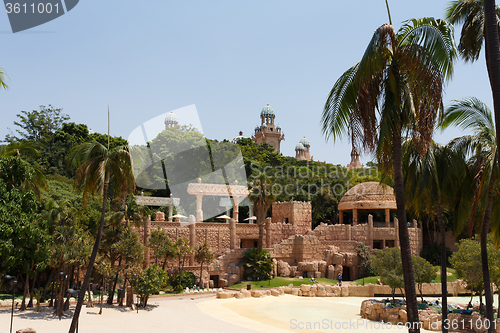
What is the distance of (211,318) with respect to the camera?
2484 cm

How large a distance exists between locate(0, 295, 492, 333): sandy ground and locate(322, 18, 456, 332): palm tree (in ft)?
49.9

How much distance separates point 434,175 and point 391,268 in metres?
18.2

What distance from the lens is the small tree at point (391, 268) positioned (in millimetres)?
30148

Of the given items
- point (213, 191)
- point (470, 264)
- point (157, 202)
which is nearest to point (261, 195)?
point (213, 191)

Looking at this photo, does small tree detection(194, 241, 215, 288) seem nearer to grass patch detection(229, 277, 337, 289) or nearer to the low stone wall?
grass patch detection(229, 277, 337, 289)

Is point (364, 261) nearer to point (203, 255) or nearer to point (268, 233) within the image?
point (268, 233)

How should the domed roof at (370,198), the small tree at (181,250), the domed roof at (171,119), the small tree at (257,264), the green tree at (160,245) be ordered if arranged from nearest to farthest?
the green tree at (160,245)
the small tree at (181,250)
the small tree at (257,264)
the domed roof at (370,198)
the domed roof at (171,119)

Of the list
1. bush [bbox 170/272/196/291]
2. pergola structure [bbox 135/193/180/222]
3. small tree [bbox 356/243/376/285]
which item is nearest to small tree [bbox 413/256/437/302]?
small tree [bbox 356/243/376/285]

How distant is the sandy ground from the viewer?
70.1 feet

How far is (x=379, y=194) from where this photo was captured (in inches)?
1905

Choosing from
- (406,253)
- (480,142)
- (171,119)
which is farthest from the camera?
(171,119)

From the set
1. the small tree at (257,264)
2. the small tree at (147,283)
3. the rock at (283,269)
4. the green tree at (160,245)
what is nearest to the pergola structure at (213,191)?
the small tree at (257,264)

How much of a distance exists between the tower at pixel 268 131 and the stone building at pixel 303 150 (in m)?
4.92

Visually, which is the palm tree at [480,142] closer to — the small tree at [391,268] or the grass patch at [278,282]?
the small tree at [391,268]
